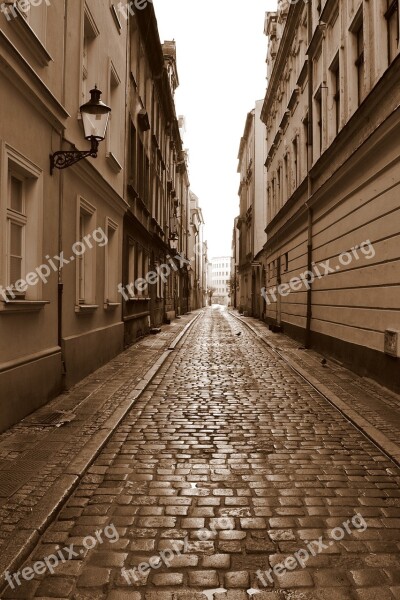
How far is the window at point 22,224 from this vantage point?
6570mm

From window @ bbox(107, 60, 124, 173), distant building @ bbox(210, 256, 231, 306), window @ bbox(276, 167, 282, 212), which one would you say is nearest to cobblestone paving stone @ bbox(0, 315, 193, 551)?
window @ bbox(107, 60, 124, 173)

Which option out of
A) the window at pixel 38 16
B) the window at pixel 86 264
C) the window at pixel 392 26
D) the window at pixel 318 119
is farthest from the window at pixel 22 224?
the window at pixel 318 119

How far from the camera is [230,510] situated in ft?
13.4

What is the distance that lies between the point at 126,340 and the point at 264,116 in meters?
18.3

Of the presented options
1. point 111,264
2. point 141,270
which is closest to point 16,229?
point 111,264

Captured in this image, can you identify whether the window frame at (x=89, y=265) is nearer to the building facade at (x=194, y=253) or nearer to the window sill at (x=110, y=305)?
the window sill at (x=110, y=305)

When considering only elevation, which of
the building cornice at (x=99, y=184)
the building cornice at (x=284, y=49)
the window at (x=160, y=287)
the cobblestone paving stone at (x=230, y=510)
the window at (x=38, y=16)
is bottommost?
the cobblestone paving stone at (x=230, y=510)

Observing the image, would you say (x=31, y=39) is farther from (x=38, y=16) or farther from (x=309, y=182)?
(x=309, y=182)

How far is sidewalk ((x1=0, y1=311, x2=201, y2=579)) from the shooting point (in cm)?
364

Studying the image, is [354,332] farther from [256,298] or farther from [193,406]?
[256,298]

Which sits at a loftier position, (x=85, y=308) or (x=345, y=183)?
(x=345, y=183)

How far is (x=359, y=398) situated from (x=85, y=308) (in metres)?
5.12

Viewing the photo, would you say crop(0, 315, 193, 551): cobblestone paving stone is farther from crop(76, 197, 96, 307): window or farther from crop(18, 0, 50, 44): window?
crop(18, 0, 50, 44): window

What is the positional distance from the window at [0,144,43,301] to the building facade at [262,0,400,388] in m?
5.48
